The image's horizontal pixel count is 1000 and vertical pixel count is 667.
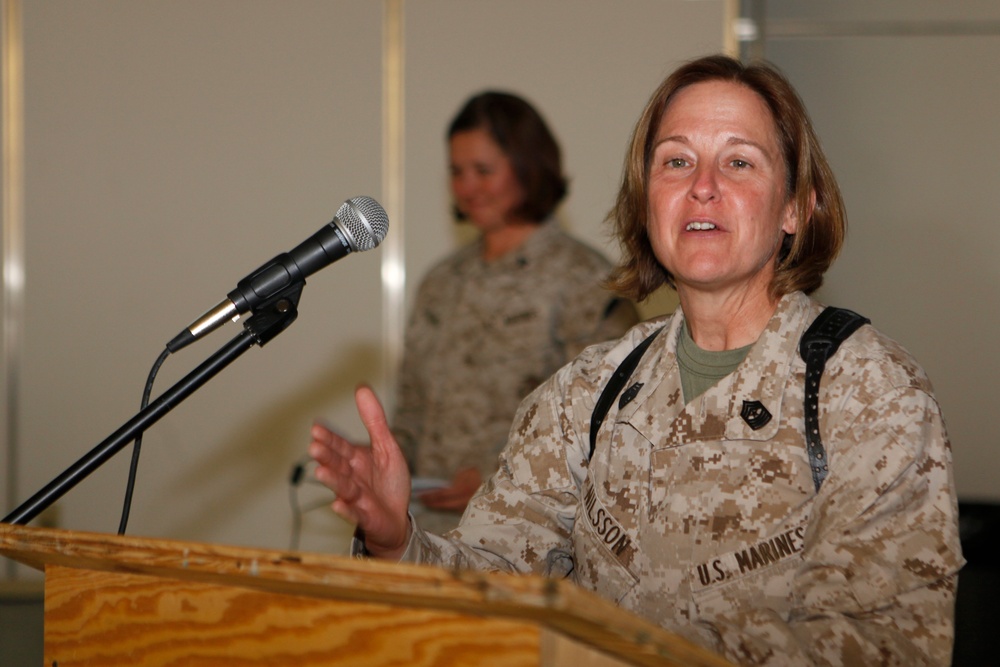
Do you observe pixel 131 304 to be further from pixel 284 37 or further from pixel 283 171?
pixel 284 37

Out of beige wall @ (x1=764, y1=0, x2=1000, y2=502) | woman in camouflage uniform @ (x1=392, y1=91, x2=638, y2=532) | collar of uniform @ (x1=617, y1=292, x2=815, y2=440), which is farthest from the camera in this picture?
beige wall @ (x1=764, y1=0, x2=1000, y2=502)

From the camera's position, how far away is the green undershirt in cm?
174

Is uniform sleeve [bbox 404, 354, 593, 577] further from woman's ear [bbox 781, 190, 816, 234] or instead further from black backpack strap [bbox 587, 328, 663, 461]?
woman's ear [bbox 781, 190, 816, 234]

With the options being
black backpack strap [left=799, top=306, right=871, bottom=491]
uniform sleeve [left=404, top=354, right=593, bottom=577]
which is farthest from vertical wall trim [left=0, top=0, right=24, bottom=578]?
black backpack strap [left=799, top=306, right=871, bottom=491]

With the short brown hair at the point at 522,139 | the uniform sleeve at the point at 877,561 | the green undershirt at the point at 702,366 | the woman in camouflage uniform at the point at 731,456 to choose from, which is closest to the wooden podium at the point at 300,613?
the woman in camouflage uniform at the point at 731,456

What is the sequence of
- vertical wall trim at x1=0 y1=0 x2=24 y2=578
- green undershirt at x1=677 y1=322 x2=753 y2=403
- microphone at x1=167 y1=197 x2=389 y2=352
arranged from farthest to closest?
vertical wall trim at x1=0 y1=0 x2=24 y2=578, green undershirt at x1=677 y1=322 x2=753 y2=403, microphone at x1=167 y1=197 x2=389 y2=352

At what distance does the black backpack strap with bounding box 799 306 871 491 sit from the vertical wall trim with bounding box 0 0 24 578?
3.93 metres

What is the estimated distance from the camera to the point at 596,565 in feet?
5.60

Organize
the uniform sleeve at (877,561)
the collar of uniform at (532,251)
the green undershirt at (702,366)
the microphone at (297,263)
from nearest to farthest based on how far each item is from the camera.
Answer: the uniform sleeve at (877,561) < the microphone at (297,263) < the green undershirt at (702,366) < the collar of uniform at (532,251)

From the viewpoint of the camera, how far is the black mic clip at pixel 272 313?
→ 4.80 ft

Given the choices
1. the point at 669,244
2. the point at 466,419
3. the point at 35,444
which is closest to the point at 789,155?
the point at 669,244

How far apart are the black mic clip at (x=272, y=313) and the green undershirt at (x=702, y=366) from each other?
643mm

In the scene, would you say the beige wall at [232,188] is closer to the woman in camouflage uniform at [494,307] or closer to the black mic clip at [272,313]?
the woman in camouflage uniform at [494,307]

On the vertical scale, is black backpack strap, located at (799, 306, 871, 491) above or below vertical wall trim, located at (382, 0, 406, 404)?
below
